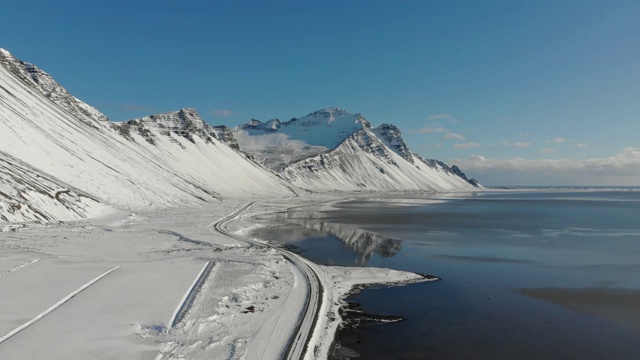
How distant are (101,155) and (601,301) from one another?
10133cm

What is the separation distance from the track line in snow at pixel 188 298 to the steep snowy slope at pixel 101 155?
1358 inches

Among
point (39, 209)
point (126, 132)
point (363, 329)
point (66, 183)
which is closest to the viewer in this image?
point (363, 329)

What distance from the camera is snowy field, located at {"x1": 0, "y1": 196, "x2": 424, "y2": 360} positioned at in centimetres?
1528

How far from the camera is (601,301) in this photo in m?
23.6

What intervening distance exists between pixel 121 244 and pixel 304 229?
27925 millimetres

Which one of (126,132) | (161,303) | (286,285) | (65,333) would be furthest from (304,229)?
(126,132)

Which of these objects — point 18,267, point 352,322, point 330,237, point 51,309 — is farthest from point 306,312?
point 330,237

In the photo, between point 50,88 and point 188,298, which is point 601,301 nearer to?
point 188,298

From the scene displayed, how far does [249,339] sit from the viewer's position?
653 inches

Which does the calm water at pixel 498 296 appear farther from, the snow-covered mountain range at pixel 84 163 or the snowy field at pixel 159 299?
the snow-covered mountain range at pixel 84 163

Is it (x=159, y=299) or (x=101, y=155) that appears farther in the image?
(x=101, y=155)

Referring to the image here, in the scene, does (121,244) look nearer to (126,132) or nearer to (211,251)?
(211,251)

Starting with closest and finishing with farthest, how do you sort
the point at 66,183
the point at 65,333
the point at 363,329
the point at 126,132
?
the point at 65,333
the point at 363,329
the point at 66,183
the point at 126,132

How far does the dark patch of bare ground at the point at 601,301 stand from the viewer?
67.6 feet
